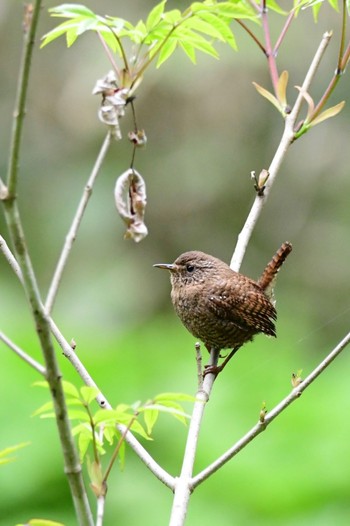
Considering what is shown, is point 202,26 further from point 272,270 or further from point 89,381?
point 272,270

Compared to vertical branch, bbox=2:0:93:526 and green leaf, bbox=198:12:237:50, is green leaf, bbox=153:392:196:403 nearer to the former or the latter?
vertical branch, bbox=2:0:93:526

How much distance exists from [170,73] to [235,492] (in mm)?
4403

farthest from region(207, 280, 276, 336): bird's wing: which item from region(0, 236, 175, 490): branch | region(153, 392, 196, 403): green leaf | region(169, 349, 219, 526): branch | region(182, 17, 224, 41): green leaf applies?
region(153, 392, 196, 403): green leaf

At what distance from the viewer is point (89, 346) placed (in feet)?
18.9

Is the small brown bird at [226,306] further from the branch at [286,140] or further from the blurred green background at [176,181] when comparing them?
the blurred green background at [176,181]

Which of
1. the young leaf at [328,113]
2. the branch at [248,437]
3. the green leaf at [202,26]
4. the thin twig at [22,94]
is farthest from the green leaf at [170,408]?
the young leaf at [328,113]

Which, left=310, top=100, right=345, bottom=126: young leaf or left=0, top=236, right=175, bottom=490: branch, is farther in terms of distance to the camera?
left=310, top=100, right=345, bottom=126: young leaf

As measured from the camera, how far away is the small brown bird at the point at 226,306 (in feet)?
12.1

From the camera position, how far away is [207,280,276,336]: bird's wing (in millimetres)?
3738

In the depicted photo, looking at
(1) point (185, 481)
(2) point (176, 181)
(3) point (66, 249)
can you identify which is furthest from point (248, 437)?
(2) point (176, 181)

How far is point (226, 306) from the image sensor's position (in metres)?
3.80

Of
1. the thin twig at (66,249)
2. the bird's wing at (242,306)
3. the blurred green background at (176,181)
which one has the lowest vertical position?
the thin twig at (66,249)

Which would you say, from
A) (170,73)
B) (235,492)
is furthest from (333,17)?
(235,492)

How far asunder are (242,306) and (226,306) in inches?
3.1
